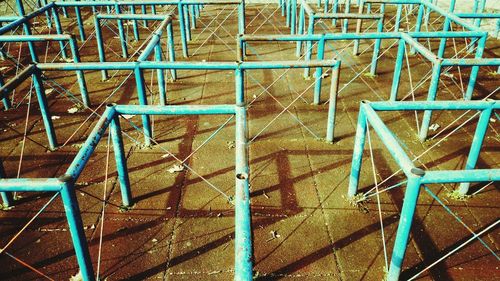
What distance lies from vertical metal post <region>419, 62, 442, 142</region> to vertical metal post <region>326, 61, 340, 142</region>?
4.53 ft

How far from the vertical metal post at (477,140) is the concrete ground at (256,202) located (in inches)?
7.0

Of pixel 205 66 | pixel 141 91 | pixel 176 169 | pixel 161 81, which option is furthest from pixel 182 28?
pixel 176 169

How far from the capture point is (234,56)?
998cm

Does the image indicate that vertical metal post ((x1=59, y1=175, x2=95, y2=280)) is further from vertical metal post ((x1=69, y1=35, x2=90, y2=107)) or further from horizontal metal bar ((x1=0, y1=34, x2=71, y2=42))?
horizontal metal bar ((x1=0, y1=34, x2=71, y2=42))

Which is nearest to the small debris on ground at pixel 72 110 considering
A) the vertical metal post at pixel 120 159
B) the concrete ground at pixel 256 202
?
the concrete ground at pixel 256 202

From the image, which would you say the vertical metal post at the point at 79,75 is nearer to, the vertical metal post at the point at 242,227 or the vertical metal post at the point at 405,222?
the vertical metal post at the point at 242,227

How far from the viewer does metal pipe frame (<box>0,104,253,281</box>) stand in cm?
279

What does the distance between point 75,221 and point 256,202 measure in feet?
7.53

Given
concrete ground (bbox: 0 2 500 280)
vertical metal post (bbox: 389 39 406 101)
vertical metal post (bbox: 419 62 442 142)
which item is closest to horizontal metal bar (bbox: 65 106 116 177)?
concrete ground (bbox: 0 2 500 280)

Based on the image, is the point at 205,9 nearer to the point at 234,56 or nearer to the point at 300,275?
the point at 234,56

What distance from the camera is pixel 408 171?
3.31 m

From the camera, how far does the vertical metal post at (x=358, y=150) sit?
4531 mm

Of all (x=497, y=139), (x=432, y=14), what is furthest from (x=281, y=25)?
(x=497, y=139)

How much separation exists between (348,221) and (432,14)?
1140 centimetres
